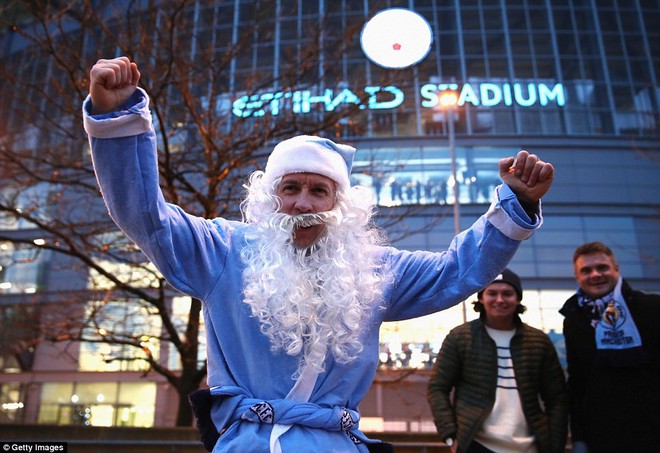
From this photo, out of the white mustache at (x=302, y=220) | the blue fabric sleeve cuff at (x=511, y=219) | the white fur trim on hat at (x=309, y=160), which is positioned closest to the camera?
the blue fabric sleeve cuff at (x=511, y=219)

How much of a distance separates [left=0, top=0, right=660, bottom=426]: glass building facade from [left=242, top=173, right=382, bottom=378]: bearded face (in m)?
19.4

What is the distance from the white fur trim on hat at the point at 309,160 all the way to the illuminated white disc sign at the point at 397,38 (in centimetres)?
572

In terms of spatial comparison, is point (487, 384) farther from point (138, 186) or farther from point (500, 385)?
point (138, 186)

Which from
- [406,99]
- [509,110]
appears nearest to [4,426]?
[406,99]

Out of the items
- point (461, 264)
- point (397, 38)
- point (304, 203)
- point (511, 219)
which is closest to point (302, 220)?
point (304, 203)

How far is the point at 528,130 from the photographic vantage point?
2506cm

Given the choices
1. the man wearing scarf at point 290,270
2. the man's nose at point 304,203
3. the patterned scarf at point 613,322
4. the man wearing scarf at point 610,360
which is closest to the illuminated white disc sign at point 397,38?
the man wearing scarf at point 610,360

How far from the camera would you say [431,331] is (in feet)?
71.7

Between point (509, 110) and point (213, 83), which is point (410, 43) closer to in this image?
point (213, 83)

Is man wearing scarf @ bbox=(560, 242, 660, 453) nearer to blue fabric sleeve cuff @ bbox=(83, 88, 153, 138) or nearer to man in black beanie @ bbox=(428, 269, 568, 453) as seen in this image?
man in black beanie @ bbox=(428, 269, 568, 453)

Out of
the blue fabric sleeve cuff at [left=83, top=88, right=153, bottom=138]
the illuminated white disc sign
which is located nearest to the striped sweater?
the blue fabric sleeve cuff at [left=83, top=88, right=153, bottom=138]

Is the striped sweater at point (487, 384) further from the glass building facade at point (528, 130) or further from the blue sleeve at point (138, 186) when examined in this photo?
the glass building facade at point (528, 130)

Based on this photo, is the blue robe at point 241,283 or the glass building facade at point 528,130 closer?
the blue robe at point 241,283

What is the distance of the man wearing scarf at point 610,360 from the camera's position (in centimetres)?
355
